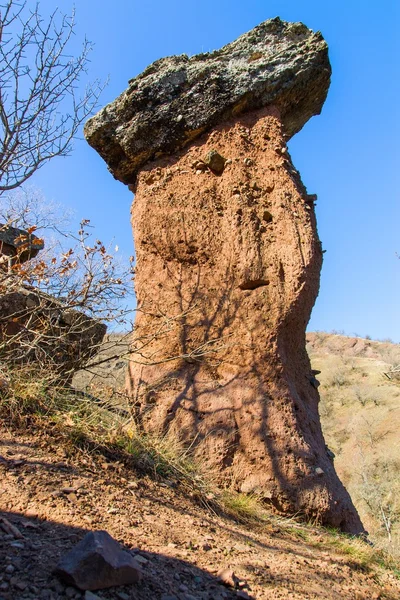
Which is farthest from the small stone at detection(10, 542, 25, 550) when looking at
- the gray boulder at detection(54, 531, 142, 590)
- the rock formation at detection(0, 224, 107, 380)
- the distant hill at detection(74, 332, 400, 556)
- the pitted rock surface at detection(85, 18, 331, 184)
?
the distant hill at detection(74, 332, 400, 556)

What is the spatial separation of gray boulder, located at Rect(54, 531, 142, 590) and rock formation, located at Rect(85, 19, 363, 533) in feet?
6.27

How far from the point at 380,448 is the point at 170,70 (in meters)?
13.5

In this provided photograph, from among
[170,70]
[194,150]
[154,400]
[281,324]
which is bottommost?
[154,400]

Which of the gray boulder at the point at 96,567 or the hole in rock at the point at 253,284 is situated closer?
the gray boulder at the point at 96,567

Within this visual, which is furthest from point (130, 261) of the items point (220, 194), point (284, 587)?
point (284, 587)

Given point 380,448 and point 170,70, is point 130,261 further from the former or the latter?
point 380,448

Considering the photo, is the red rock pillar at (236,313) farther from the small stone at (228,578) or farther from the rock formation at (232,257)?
the small stone at (228,578)

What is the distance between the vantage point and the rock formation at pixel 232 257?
372 cm

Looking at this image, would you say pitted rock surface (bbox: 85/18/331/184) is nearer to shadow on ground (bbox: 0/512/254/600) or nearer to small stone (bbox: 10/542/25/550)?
shadow on ground (bbox: 0/512/254/600)

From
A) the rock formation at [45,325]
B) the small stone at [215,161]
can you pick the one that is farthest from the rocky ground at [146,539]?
the small stone at [215,161]

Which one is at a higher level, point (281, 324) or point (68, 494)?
point (281, 324)

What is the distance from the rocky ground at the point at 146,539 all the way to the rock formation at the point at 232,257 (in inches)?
24.5

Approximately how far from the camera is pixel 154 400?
4.05 meters

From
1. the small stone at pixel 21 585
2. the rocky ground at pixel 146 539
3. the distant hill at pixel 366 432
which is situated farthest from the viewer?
the distant hill at pixel 366 432
